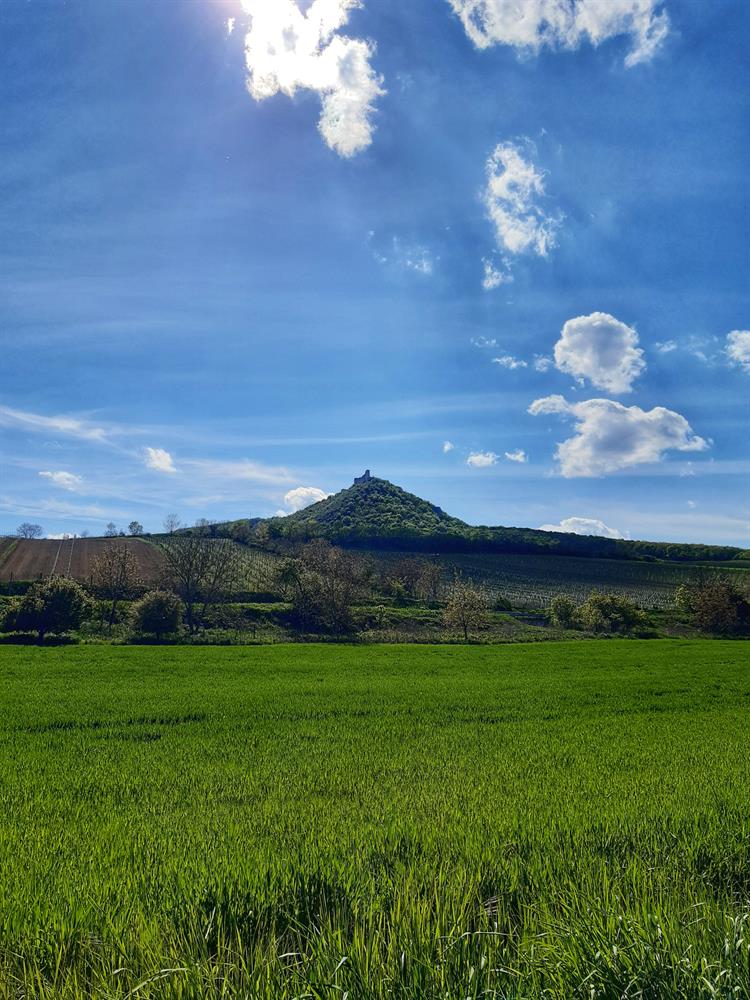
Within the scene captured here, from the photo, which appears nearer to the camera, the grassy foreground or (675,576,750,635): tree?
the grassy foreground

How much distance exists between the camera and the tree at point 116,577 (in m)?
70.9

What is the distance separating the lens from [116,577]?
71.9 m

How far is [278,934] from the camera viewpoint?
13.5 feet

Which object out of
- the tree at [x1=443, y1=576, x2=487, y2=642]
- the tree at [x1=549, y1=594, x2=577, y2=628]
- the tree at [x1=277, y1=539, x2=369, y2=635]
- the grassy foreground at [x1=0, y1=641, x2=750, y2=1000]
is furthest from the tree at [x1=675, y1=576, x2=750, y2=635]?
the grassy foreground at [x1=0, y1=641, x2=750, y2=1000]

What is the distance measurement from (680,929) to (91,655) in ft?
123

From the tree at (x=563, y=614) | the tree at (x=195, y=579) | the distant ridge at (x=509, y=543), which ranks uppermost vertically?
the distant ridge at (x=509, y=543)

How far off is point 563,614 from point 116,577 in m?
58.8

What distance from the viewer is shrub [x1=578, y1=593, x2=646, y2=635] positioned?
6569cm

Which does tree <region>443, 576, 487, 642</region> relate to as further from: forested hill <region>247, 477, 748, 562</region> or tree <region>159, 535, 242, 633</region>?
forested hill <region>247, 477, 748, 562</region>

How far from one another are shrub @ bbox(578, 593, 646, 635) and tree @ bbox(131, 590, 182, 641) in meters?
47.7

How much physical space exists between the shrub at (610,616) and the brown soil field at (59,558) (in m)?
64.3

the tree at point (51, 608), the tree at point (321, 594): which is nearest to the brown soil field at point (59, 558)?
the tree at point (321, 594)

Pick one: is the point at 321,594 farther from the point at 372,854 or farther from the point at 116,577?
the point at 372,854

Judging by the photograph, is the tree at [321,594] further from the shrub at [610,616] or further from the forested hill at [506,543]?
the forested hill at [506,543]
